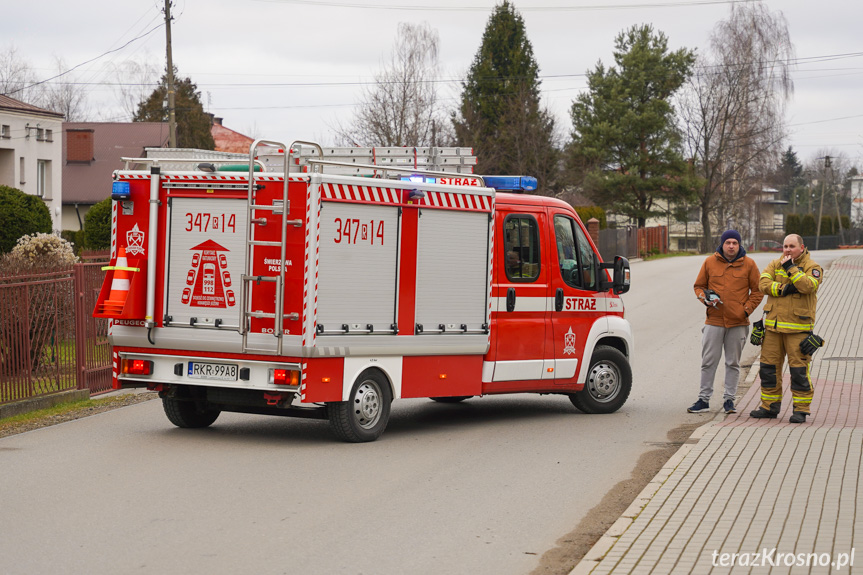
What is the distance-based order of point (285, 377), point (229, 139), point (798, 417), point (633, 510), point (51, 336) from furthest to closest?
1. point (229, 139)
2. point (51, 336)
3. point (798, 417)
4. point (285, 377)
5. point (633, 510)

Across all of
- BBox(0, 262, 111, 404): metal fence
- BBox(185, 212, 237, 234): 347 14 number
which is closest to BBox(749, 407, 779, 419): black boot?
BBox(185, 212, 237, 234): 347 14 number

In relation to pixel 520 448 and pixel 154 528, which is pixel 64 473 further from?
pixel 520 448

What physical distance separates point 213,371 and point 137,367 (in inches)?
34.4

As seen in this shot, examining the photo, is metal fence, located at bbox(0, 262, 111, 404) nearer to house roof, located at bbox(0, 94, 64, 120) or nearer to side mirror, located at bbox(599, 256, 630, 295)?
side mirror, located at bbox(599, 256, 630, 295)

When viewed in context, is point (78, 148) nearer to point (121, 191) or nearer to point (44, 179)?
point (44, 179)

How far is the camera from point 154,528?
6852 millimetres

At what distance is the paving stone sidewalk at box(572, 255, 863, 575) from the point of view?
585 centimetres

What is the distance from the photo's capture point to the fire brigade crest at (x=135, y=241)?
10.3 m

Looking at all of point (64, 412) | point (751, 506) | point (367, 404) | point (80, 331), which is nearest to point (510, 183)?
point (367, 404)

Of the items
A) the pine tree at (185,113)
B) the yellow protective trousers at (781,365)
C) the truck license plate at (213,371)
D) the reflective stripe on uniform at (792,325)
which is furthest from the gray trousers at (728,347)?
the pine tree at (185,113)

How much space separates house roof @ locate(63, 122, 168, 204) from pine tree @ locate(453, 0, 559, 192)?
17059 mm

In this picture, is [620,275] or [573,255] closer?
[573,255]

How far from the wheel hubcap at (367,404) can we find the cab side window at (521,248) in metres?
2.08

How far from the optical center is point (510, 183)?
11.8 m
